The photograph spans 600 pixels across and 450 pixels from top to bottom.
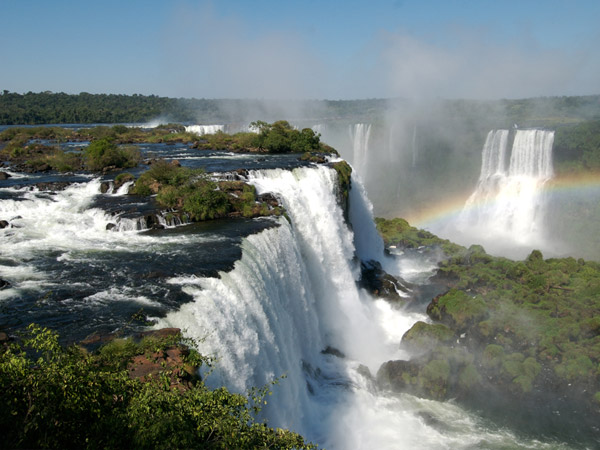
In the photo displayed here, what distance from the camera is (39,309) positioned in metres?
10.1

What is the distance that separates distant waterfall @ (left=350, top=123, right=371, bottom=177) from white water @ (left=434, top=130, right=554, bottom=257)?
14199 millimetres

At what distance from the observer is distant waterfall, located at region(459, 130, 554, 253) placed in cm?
3828

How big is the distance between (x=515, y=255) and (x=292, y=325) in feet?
84.4

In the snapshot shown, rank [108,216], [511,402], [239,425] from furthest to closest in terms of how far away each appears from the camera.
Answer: [108,216] < [511,402] < [239,425]

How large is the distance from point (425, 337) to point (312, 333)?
448 cm

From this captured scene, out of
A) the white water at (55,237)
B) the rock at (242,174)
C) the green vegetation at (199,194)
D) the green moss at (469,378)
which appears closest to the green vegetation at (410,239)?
the rock at (242,174)

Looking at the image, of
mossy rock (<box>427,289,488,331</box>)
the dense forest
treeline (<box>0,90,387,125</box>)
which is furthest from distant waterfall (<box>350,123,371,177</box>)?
mossy rock (<box>427,289,488,331</box>)

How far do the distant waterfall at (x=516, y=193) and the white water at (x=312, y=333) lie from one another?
21582 millimetres

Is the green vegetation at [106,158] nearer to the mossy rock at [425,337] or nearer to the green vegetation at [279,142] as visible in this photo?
the green vegetation at [279,142]

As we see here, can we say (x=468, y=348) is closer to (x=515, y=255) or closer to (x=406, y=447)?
(x=406, y=447)

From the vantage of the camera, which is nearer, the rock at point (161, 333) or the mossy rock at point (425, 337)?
the rock at point (161, 333)

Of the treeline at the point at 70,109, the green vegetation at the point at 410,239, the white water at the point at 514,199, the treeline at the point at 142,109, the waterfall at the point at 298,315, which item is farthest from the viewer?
A: the treeline at the point at 142,109

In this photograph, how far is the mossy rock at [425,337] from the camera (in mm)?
17141

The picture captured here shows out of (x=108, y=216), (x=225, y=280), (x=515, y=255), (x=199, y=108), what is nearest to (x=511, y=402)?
(x=225, y=280)
